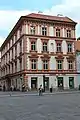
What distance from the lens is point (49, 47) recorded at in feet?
198

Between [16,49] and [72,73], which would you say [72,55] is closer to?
[72,73]

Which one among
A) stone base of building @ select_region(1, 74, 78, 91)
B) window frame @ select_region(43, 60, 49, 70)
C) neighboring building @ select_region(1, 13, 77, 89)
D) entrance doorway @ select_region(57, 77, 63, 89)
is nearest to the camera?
stone base of building @ select_region(1, 74, 78, 91)

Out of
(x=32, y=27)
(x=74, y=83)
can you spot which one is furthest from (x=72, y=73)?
(x=32, y=27)

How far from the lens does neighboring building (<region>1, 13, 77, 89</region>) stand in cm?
5822

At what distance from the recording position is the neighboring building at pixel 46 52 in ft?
191

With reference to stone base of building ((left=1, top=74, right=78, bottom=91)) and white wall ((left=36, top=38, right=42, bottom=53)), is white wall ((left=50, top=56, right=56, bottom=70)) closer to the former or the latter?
stone base of building ((left=1, top=74, right=78, bottom=91))

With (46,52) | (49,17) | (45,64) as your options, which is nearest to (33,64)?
(45,64)

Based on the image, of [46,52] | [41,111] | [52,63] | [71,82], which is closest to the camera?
[41,111]

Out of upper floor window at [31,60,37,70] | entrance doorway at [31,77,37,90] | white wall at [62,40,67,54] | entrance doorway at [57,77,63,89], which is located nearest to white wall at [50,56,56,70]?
entrance doorway at [57,77,63,89]

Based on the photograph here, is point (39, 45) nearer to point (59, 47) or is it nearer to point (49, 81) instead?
point (59, 47)

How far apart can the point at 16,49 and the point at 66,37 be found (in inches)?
544

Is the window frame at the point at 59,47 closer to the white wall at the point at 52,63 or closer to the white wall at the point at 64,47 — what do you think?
the white wall at the point at 64,47

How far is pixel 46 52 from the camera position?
197ft

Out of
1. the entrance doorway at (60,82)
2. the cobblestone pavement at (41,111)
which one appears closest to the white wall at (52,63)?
the entrance doorway at (60,82)
